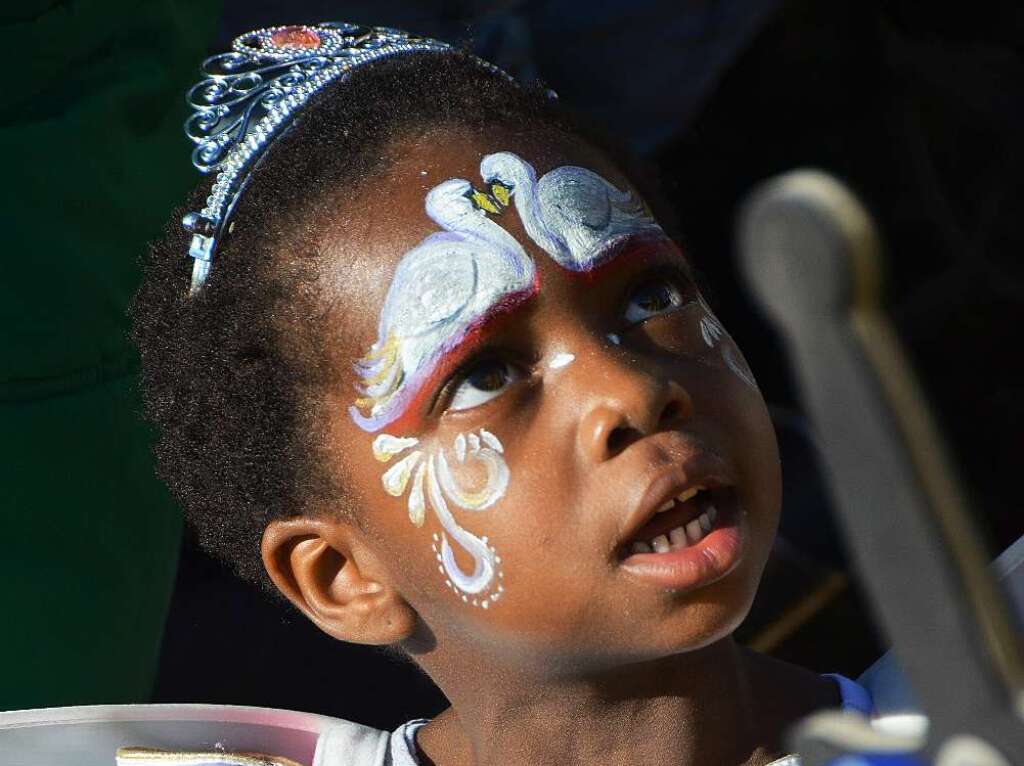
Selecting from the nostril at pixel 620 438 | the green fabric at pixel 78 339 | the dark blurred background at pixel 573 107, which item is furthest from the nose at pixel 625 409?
the green fabric at pixel 78 339

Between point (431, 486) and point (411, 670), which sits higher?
point (431, 486)

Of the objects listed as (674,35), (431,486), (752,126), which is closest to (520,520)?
(431,486)

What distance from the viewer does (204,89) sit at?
144 centimetres

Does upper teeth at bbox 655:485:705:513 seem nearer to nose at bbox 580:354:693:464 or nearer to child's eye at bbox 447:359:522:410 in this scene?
nose at bbox 580:354:693:464

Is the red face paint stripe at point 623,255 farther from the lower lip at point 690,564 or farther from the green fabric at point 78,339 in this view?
the green fabric at point 78,339

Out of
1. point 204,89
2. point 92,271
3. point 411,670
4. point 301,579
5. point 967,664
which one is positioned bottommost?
point 411,670

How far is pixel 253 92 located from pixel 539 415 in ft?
1.57

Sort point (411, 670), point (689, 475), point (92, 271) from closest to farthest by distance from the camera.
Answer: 1. point (689, 475)
2. point (92, 271)
3. point (411, 670)

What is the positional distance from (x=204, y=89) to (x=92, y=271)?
0.31m

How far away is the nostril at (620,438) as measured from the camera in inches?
41.6

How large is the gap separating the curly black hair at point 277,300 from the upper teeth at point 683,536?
0.28 meters

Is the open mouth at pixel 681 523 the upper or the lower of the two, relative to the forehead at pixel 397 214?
lower

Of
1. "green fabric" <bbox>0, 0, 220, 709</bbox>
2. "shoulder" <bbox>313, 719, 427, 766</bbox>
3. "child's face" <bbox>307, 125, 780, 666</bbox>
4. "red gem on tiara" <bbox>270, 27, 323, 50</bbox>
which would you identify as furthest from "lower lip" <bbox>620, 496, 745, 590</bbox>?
"green fabric" <bbox>0, 0, 220, 709</bbox>

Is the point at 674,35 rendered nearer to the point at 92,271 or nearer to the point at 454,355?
the point at 92,271
